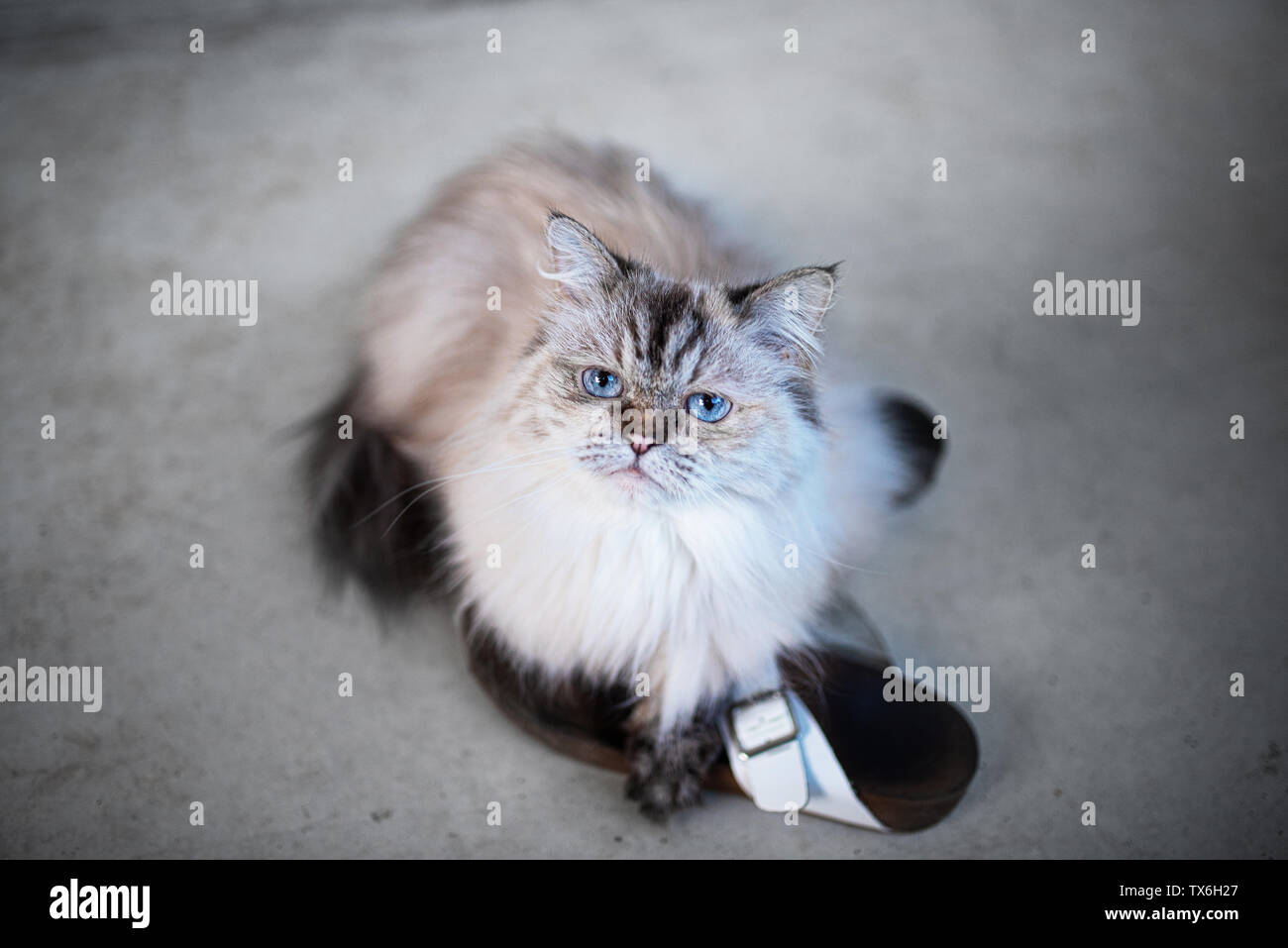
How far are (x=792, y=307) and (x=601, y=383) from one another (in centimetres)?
29

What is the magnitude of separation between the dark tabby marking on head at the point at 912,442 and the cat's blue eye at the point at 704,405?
0.74 m

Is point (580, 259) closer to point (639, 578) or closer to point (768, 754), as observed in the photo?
point (639, 578)

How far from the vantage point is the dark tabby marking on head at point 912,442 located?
195 cm

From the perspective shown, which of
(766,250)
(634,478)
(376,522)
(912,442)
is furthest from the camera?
(766,250)

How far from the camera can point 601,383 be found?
4.33 feet

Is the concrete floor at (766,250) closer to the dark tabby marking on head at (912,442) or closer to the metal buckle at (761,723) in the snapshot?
the dark tabby marking on head at (912,442)

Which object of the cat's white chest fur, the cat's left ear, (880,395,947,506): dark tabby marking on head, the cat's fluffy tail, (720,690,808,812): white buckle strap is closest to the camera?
the cat's left ear

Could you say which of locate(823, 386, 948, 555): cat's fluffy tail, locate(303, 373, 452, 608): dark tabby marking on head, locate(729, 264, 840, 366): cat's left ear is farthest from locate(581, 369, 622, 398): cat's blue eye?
locate(303, 373, 452, 608): dark tabby marking on head

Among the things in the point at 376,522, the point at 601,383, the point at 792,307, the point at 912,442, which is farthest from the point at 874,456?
the point at 376,522

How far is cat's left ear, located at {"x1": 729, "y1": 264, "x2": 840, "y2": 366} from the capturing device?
124cm

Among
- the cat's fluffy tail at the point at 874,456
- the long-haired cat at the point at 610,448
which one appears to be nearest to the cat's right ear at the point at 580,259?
the long-haired cat at the point at 610,448

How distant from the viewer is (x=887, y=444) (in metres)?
1.86

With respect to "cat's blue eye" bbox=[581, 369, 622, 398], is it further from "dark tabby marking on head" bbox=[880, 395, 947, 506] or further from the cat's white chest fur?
"dark tabby marking on head" bbox=[880, 395, 947, 506]
